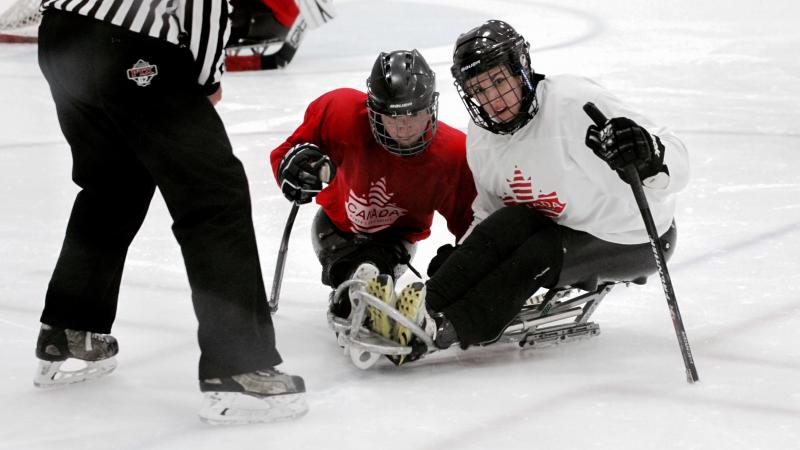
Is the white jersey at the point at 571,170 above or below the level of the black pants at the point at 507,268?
above

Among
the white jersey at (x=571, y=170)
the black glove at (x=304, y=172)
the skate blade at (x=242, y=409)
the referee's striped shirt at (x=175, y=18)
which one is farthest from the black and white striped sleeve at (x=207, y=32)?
the white jersey at (x=571, y=170)

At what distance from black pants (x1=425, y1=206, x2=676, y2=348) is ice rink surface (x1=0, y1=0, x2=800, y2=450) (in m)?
0.11

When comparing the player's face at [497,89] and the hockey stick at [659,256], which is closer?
the hockey stick at [659,256]

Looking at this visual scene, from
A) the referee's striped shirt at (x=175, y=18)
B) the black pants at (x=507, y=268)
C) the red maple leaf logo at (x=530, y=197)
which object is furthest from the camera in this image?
the red maple leaf logo at (x=530, y=197)

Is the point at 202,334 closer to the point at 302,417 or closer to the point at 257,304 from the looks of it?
the point at 257,304

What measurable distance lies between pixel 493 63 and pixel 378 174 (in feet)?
1.46

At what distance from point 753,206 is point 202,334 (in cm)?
194

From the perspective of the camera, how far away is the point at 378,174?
248 cm

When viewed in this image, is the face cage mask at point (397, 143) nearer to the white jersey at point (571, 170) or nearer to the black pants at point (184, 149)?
the white jersey at point (571, 170)

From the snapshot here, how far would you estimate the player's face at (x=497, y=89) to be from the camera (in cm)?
216

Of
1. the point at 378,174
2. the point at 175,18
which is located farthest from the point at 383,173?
the point at 175,18

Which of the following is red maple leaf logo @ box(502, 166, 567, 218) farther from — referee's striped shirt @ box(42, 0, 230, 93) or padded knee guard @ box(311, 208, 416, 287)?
referee's striped shirt @ box(42, 0, 230, 93)

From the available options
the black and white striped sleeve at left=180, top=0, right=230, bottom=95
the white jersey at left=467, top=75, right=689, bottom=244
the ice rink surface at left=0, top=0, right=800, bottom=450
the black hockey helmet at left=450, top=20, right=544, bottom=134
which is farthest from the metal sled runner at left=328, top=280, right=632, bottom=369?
the black and white striped sleeve at left=180, top=0, right=230, bottom=95

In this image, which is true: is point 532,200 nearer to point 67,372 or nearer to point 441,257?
point 441,257
